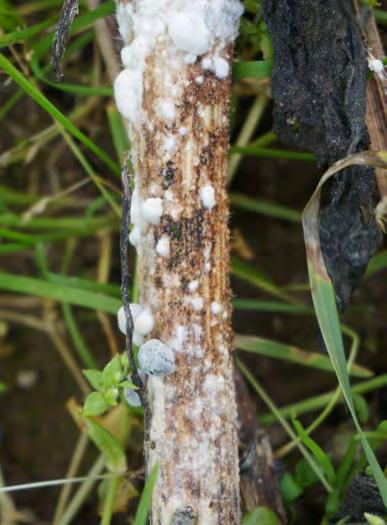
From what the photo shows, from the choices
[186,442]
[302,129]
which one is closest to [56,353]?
[186,442]

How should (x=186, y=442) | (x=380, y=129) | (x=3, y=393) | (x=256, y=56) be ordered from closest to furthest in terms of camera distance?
(x=186, y=442) < (x=380, y=129) < (x=256, y=56) < (x=3, y=393)

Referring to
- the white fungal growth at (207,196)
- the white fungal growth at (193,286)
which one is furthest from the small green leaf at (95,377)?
the white fungal growth at (207,196)

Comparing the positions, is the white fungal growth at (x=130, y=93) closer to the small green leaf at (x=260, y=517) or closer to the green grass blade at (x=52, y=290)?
the green grass blade at (x=52, y=290)

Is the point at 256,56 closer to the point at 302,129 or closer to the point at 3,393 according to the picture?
the point at 302,129

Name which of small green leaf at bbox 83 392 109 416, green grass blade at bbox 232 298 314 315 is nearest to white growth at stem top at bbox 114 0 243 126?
small green leaf at bbox 83 392 109 416

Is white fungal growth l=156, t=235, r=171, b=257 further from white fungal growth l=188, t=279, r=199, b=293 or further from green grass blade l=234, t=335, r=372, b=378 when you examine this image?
green grass blade l=234, t=335, r=372, b=378

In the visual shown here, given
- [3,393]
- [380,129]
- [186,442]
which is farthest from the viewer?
[3,393]

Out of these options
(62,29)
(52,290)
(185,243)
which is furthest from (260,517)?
(62,29)

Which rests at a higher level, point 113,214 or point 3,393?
point 113,214
